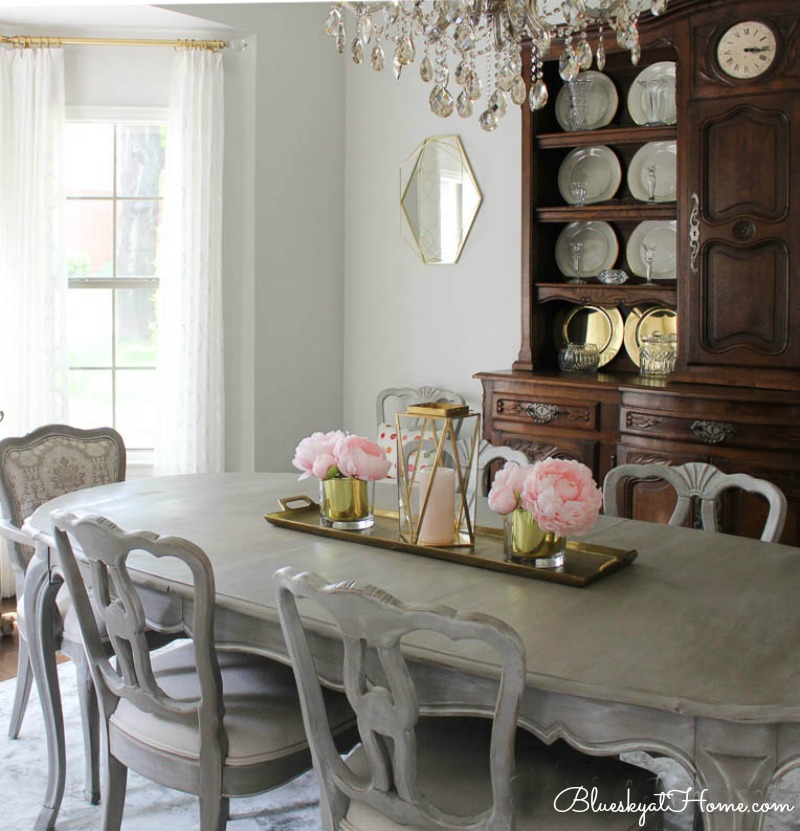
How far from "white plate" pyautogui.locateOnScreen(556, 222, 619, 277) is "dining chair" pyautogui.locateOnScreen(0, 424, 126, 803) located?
2077mm

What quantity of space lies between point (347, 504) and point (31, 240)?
8.44ft

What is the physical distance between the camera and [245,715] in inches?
83.7

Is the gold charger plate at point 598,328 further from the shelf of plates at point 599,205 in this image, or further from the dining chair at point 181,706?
the dining chair at point 181,706

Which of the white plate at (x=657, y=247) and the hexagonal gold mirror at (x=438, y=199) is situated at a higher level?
the hexagonal gold mirror at (x=438, y=199)

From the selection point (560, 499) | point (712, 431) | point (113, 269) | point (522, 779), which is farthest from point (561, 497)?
point (113, 269)

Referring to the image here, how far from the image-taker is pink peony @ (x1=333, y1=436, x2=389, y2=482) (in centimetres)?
251

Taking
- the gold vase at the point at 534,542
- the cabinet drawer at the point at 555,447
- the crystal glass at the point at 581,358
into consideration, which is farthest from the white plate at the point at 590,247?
the gold vase at the point at 534,542

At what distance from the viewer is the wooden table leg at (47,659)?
8.38 ft

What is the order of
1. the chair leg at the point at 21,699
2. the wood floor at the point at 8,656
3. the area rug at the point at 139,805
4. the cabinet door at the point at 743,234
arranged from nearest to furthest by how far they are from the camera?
the area rug at the point at 139,805
the chair leg at the point at 21,699
the cabinet door at the point at 743,234
the wood floor at the point at 8,656

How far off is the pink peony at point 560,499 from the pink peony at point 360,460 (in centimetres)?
50

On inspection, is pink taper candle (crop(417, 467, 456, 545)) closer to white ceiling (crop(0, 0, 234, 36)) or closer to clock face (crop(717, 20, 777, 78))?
clock face (crop(717, 20, 777, 78))

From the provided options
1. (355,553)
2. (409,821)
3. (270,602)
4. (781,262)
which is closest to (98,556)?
(270,602)

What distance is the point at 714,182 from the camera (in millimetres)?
3691

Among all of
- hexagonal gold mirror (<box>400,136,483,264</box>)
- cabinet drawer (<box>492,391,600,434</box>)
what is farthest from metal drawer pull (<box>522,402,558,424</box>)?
hexagonal gold mirror (<box>400,136,483,264</box>)
